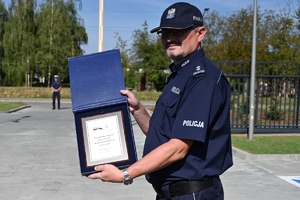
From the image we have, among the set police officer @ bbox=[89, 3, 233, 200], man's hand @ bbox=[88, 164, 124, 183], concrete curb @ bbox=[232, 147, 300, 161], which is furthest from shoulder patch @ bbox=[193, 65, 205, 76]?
concrete curb @ bbox=[232, 147, 300, 161]

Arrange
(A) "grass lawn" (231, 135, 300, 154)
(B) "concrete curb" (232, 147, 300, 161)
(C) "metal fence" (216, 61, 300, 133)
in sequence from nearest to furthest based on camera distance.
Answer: (B) "concrete curb" (232, 147, 300, 161), (A) "grass lawn" (231, 135, 300, 154), (C) "metal fence" (216, 61, 300, 133)

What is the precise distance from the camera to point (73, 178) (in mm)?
7301

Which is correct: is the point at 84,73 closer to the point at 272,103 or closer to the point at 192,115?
the point at 192,115

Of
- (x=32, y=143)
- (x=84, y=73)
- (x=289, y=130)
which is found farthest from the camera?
(x=289, y=130)

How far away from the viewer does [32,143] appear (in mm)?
11289

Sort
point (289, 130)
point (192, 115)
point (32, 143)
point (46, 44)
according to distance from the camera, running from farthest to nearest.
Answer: point (46, 44) < point (289, 130) < point (32, 143) < point (192, 115)

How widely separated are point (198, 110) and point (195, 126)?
86 millimetres

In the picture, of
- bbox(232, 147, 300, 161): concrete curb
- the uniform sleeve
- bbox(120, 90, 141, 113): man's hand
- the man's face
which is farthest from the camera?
bbox(232, 147, 300, 161): concrete curb

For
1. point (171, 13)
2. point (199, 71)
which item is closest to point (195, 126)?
point (199, 71)

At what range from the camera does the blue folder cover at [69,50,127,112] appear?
2.56 m

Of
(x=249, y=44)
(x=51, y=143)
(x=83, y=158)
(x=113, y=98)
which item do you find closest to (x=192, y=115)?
(x=113, y=98)

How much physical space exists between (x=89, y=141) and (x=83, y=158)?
11 centimetres

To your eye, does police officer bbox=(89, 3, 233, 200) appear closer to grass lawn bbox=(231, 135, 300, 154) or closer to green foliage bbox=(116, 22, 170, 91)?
grass lawn bbox=(231, 135, 300, 154)

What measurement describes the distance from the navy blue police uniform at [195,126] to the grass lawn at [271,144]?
7627 millimetres
